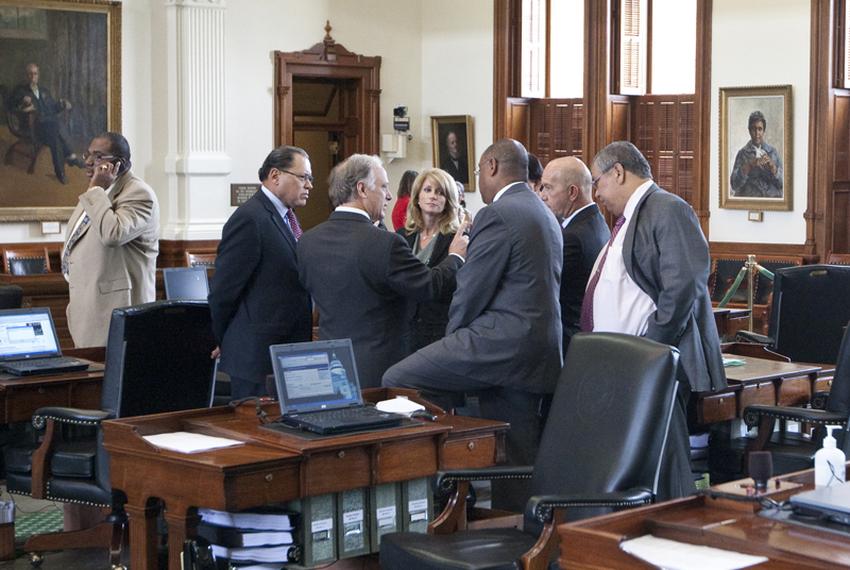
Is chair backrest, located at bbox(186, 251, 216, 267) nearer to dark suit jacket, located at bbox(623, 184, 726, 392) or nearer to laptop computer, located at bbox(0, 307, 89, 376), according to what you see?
laptop computer, located at bbox(0, 307, 89, 376)

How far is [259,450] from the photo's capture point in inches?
155

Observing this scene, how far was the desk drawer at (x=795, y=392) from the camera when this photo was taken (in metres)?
5.61

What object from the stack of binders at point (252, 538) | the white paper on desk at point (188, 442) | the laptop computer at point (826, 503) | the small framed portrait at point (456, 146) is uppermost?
the small framed portrait at point (456, 146)

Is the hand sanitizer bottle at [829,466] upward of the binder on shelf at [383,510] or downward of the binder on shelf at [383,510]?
upward

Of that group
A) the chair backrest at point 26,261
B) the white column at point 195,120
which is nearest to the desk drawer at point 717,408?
the chair backrest at point 26,261

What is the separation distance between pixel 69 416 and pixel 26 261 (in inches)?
323

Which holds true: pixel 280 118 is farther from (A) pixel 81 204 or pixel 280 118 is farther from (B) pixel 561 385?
(B) pixel 561 385

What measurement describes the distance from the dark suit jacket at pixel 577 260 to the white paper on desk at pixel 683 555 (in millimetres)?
2940

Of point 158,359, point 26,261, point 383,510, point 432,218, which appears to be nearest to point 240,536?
point 383,510

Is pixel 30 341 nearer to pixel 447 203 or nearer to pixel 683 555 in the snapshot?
pixel 447 203

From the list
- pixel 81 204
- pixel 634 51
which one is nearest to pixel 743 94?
pixel 634 51

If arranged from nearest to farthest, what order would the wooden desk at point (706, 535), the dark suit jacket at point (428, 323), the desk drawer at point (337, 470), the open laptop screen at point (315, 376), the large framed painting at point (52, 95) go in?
the wooden desk at point (706, 535) < the desk drawer at point (337, 470) < the open laptop screen at point (315, 376) < the dark suit jacket at point (428, 323) < the large framed painting at point (52, 95)

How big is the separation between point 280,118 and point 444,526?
10996mm

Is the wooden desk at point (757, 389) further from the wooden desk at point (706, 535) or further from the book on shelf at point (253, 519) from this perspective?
the wooden desk at point (706, 535)
